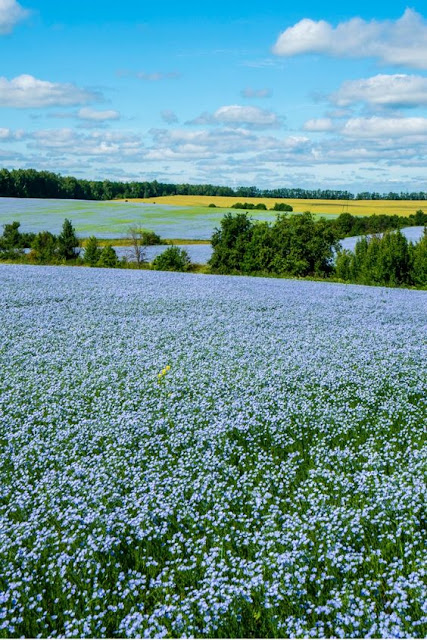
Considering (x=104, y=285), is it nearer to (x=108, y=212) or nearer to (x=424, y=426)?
(x=424, y=426)

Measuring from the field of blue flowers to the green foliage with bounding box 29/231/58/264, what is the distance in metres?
25.7

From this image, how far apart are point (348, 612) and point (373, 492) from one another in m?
1.53

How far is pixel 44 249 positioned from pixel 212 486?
108ft

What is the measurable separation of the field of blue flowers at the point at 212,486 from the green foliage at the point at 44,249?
25677mm

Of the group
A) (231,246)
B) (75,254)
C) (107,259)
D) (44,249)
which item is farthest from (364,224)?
(44,249)

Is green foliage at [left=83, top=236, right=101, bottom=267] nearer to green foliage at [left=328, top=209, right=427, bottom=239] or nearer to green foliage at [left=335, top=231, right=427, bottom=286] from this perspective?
green foliage at [left=335, top=231, right=427, bottom=286]

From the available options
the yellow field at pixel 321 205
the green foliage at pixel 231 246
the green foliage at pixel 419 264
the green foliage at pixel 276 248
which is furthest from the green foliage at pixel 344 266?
the yellow field at pixel 321 205

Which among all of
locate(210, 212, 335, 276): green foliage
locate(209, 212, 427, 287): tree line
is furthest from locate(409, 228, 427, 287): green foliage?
locate(210, 212, 335, 276): green foliage

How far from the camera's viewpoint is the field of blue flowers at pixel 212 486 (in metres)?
3.62

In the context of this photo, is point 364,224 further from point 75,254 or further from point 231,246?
point 75,254

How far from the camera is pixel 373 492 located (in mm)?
4891

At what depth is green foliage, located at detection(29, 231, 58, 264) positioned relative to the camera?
34906 millimetres

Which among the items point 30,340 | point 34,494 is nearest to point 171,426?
point 34,494

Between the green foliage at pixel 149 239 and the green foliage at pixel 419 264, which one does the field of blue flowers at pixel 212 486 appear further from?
the green foliage at pixel 149 239
